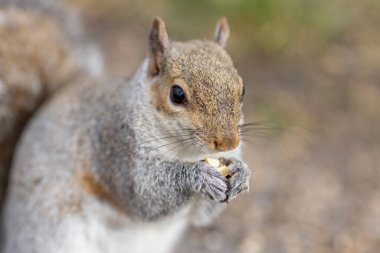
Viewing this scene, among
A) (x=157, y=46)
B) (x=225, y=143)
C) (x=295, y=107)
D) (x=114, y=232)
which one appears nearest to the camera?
(x=225, y=143)

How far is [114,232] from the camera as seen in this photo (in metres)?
2.06

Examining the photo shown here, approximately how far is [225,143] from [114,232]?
71cm

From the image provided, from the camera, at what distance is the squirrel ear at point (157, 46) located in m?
1.74

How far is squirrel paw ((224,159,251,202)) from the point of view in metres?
1.64

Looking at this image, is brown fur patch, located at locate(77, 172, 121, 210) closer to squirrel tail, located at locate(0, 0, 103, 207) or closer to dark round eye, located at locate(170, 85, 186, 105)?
squirrel tail, located at locate(0, 0, 103, 207)

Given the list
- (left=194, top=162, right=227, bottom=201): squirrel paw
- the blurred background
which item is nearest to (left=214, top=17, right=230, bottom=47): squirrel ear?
(left=194, top=162, right=227, bottom=201): squirrel paw

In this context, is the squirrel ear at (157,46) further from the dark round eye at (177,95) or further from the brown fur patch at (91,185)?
the brown fur patch at (91,185)

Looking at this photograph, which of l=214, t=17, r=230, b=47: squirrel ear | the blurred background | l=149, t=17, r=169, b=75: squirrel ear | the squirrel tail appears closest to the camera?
l=149, t=17, r=169, b=75: squirrel ear

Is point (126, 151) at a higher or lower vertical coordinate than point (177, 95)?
lower

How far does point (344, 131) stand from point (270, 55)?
1.94 ft

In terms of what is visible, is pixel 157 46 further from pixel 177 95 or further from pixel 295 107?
pixel 295 107

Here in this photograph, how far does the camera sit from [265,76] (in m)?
3.15

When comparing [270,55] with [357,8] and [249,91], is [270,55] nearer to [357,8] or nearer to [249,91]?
[249,91]

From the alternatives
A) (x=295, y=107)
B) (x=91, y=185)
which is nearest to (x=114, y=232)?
(x=91, y=185)
